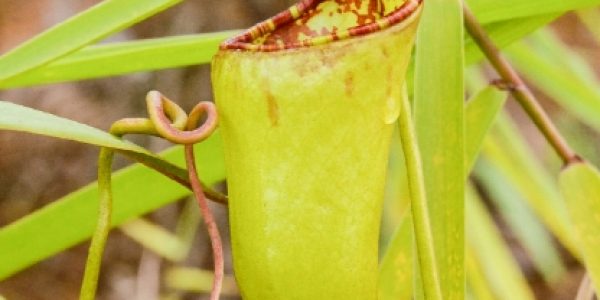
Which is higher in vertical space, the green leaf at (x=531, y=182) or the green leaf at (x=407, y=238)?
the green leaf at (x=407, y=238)

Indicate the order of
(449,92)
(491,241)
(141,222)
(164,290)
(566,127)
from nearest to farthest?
(449,92) → (491,241) → (141,222) → (164,290) → (566,127)

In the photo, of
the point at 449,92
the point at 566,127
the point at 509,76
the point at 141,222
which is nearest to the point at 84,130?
the point at 449,92

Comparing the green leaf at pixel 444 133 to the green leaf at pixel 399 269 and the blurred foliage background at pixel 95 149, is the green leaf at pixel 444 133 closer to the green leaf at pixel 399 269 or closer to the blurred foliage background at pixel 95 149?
the green leaf at pixel 399 269

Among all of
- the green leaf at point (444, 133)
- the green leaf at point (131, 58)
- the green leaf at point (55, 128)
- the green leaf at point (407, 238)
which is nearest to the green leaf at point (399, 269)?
the green leaf at point (407, 238)

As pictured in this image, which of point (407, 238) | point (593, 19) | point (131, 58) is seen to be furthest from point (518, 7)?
point (593, 19)

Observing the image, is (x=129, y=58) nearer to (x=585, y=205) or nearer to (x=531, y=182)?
(x=585, y=205)

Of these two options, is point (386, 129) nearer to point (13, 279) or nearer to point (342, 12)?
point (342, 12)
